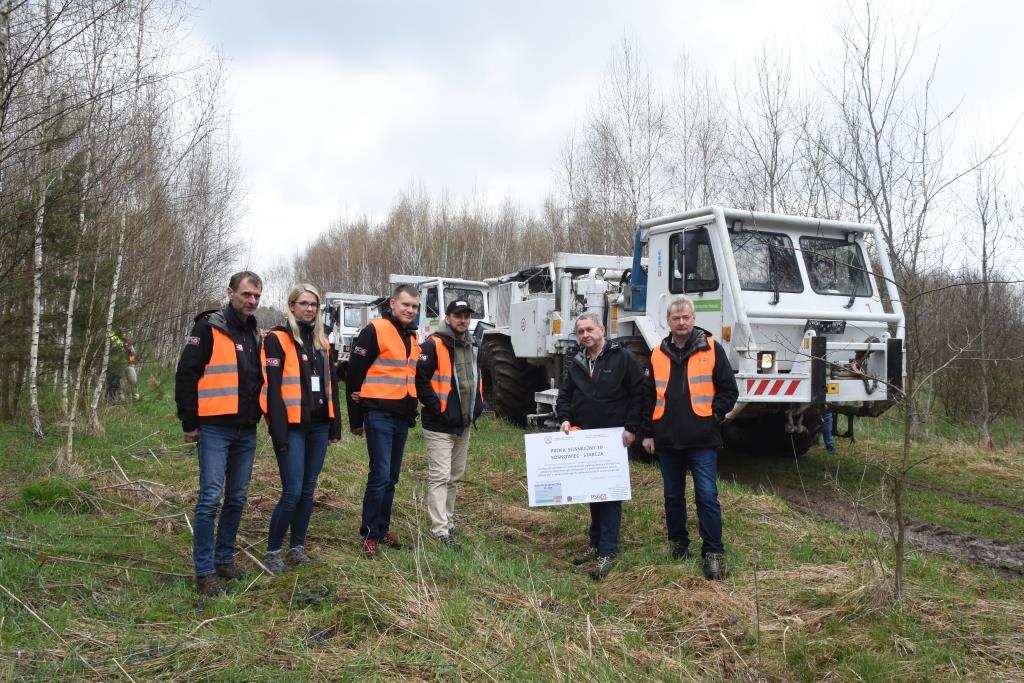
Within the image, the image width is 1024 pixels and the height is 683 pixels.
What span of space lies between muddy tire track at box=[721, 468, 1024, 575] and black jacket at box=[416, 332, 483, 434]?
103 inches

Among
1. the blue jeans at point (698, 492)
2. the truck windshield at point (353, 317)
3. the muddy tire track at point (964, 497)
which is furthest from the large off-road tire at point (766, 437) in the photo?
the truck windshield at point (353, 317)

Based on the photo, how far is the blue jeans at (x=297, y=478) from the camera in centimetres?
480

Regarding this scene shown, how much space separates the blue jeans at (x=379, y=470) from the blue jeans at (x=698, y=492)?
1780 millimetres

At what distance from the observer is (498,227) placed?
36.2 meters

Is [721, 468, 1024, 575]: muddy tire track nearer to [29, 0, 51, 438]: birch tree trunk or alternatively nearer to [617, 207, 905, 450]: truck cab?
[617, 207, 905, 450]: truck cab

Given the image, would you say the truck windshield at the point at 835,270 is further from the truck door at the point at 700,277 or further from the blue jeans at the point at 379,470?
the blue jeans at the point at 379,470

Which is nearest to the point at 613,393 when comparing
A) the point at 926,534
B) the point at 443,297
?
the point at 926,534

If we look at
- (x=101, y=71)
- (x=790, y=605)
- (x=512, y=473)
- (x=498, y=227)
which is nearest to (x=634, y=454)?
(x=512, y=473)

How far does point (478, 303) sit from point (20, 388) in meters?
8.93

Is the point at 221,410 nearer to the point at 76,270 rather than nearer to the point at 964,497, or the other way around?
the point at 76,270

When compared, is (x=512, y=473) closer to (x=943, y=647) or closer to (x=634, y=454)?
(x=634, y=454)

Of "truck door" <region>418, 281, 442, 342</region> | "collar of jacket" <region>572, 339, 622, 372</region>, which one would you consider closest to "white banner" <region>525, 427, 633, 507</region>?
"collar of jacket" <region>572, 339, 622, 372</region>

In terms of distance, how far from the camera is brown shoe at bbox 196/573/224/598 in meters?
4.38

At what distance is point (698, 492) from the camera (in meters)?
5.06
